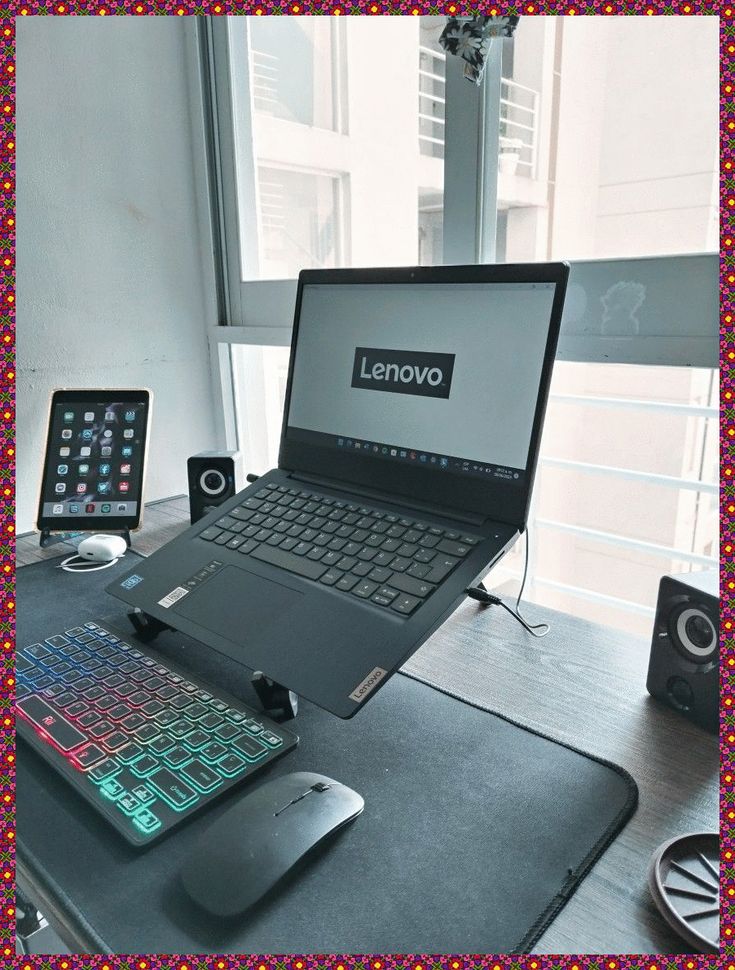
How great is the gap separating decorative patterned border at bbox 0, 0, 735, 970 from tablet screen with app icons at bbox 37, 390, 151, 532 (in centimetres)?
7

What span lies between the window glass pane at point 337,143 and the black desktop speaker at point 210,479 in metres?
0.45

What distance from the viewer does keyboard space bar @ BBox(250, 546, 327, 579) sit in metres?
0.68

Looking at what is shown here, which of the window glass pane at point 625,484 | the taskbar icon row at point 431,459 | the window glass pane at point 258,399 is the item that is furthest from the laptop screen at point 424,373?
the window glass pane at point 625,484

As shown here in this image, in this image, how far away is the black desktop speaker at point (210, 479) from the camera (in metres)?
1.01

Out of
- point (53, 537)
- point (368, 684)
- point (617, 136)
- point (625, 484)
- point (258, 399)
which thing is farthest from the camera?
point (625, 484)

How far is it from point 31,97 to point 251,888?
3.78ft

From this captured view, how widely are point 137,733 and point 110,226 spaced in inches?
36.7

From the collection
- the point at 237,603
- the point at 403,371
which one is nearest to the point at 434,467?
the point at 403,371

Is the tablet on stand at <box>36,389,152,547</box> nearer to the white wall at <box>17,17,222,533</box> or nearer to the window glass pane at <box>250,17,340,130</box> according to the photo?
the white wall at <box>17,17,222,533</box>

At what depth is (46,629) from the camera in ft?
2.49

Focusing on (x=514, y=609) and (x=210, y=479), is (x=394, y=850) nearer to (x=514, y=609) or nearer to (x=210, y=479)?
(x=514, y=609)

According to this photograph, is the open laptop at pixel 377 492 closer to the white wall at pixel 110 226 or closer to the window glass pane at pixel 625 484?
the white wall at pixel 110 226

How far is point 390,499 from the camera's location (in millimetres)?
768

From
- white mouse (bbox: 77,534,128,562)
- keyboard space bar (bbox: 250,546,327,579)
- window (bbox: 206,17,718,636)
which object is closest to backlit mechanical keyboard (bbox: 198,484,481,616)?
keyboard space bar (bbox: 250,546,327,579)
